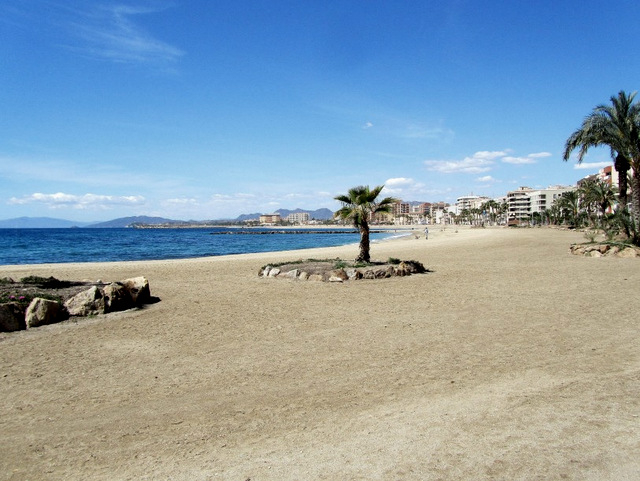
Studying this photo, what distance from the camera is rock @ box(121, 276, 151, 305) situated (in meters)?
11.7

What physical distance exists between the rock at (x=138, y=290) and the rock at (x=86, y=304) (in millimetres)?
1041

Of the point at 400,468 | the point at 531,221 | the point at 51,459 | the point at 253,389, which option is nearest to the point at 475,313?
the point at 253,389

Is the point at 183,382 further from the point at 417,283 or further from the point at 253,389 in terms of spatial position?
the point at 417,283

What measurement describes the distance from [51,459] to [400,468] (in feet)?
10.5

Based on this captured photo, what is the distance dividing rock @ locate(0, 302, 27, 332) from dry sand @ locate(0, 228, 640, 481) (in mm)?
434

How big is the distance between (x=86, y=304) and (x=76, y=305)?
0.22 m

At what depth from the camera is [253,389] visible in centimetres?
560

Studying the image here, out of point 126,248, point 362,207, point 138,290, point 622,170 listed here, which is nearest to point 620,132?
point 622,170

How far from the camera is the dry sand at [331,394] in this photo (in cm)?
380

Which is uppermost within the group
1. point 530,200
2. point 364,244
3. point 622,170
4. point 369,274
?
point 530,200

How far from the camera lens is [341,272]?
1595cm

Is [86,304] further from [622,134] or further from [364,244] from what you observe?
[622,134]

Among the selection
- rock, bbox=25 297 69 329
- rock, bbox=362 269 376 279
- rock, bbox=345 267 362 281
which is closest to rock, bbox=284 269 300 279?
rock, bbox=345 267 362 281

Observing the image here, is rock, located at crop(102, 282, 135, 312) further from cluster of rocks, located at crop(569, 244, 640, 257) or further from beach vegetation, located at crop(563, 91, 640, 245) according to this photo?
beach vegetation, located at crop(563, 91, 640, 245)
